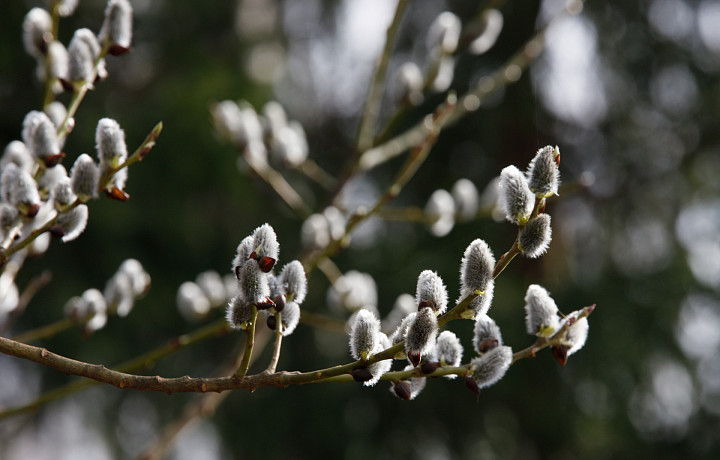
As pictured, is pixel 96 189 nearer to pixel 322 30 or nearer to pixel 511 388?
pixel 511 388

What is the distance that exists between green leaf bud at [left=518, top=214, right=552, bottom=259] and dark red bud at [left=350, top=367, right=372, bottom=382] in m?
0.18

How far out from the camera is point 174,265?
2.61 meters

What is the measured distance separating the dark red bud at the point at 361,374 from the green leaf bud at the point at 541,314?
156 mm

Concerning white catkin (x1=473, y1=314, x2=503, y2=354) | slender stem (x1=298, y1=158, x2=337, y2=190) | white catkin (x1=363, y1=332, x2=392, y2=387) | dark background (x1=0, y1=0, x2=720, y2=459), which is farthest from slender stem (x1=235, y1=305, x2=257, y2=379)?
dark background (x1=0, y1=0, x2=720, y2=459)

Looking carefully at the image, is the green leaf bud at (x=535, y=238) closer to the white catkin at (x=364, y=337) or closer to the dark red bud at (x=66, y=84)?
the white catkin at (x=364, y=337)

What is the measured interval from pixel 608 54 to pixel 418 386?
278 cm

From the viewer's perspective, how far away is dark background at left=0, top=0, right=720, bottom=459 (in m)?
2.52

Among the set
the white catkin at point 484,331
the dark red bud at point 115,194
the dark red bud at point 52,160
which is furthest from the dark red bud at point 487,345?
the dark red bud at point 52,160

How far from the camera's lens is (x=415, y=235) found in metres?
2.90

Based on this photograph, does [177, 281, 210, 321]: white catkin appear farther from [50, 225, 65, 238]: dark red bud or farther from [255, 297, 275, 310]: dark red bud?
[255, 297, 275, 310]: dark red bud

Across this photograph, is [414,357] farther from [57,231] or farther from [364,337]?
[57,231]

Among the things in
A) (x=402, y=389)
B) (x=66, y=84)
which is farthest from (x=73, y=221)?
(x=402, y=389)

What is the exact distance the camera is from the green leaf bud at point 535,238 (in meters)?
0.59

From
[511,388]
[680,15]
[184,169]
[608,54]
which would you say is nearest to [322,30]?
[184,169]
